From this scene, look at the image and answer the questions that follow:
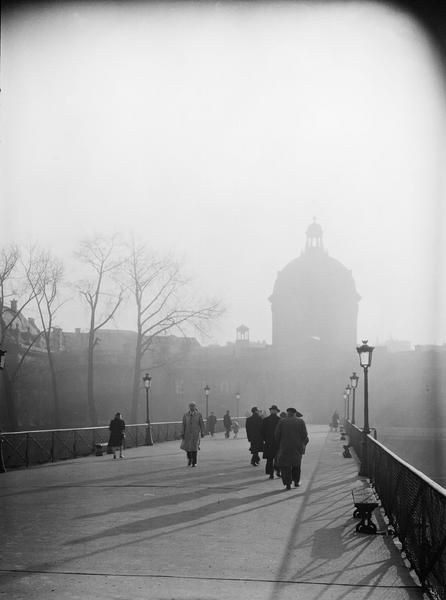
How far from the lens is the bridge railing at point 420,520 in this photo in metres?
6.71

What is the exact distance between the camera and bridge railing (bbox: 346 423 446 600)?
671 cm

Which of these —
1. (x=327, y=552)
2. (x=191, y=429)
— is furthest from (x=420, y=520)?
(x=191, y=429)

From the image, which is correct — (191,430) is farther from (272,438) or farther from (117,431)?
(117,431)

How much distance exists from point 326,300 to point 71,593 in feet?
274

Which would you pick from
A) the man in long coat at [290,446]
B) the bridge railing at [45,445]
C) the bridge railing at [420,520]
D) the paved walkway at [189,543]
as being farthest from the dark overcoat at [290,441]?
the bridge railing at [45,445]

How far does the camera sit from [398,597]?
6.94 meters

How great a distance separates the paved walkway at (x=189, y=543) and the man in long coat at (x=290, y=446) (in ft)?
1.35

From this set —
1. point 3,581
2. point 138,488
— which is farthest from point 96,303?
point 3,581

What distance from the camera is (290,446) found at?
1536 centimetres

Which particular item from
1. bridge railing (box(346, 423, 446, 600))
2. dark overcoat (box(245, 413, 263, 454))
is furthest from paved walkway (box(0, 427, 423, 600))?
dark overcoat (box(245, 413, 263, 454))

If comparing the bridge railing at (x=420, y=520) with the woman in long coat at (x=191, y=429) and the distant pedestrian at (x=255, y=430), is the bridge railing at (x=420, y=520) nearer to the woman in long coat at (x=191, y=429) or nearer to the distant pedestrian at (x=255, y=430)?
the woman in long coat at (x=191, y=429)

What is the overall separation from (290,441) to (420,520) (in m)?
7.60

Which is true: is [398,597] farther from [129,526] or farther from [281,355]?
[281,355]

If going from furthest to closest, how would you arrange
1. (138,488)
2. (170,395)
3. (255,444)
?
(170,395)
(255,444)
(138,488)
